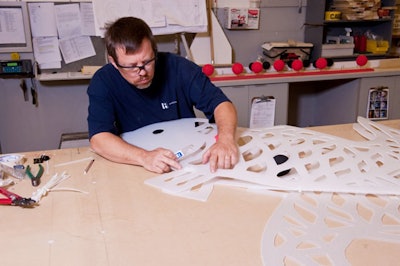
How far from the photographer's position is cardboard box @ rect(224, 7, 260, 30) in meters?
3.24

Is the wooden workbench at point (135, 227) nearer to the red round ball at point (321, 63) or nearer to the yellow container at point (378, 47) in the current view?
the red round ball at point (321, 63)

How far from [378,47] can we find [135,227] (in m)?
3.24

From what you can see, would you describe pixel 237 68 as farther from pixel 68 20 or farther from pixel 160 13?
pixel 68 20

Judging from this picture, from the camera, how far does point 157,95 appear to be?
178 centimetres

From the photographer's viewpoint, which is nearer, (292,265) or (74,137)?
(292,265)

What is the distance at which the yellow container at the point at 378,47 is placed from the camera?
11.5 ft

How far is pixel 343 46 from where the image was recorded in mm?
3406

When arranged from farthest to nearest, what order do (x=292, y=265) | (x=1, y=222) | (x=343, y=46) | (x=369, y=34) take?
1. (x=369, y=34)
2. (x=343, y=46)
3. (x=1, y=222)
4. (x=292, y=265)

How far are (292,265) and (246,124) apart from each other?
2.27 meters

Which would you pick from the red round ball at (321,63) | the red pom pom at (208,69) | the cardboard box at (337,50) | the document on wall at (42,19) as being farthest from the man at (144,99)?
the cardboard box at (337,50)

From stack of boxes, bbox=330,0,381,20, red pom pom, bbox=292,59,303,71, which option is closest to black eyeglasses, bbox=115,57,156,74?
red pom pom, bbox=292,59,303,71

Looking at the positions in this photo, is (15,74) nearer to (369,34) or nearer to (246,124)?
(246,124)

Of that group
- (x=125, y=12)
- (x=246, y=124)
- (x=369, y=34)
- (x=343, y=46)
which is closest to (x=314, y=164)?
(x=246, y=124)

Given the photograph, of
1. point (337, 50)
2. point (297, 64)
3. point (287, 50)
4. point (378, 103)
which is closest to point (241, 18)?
point (287, 50)
